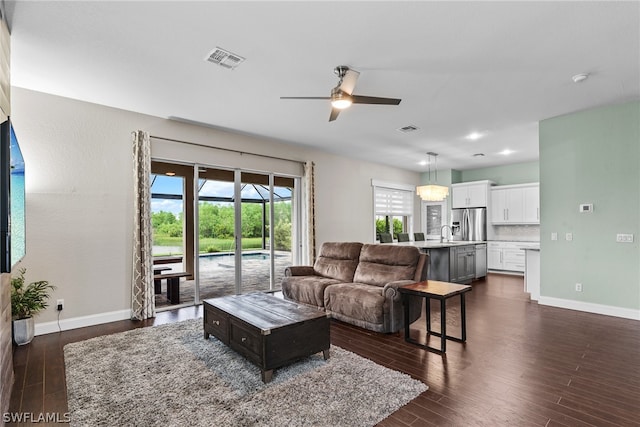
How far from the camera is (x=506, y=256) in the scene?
8.17 m

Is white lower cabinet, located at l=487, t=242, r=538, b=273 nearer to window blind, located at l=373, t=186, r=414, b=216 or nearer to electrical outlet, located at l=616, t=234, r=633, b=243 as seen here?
window blind, located at l=373, t=186, r=414, b=216

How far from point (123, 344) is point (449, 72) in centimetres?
448

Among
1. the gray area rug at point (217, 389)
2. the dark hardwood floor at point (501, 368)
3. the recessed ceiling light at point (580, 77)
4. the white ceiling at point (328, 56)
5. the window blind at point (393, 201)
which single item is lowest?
the dark hardwood floor at point (501, 368)

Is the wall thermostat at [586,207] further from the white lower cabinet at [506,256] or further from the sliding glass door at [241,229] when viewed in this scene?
the sliding glass door at [241,229]

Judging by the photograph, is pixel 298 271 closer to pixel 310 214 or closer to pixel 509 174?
pixel 310 214

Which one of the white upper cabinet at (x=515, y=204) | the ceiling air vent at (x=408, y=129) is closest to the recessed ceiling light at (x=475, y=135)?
the ceiling air vent at (x=408, y=129)

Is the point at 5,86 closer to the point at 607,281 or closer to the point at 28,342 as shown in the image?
the point at 28,342

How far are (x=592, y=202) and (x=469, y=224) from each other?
4.14 metres

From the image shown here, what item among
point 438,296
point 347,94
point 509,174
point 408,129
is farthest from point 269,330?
point 509,174

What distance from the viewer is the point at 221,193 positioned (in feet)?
18.8

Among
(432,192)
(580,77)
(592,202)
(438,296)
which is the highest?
(580,77)

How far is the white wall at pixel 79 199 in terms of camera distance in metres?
3.78

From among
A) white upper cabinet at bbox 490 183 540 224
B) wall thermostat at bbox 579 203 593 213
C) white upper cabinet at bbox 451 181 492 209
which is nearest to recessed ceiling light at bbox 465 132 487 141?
wall thermostat at bbox 579 203 593 213

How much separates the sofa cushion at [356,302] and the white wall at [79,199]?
2.84 m
